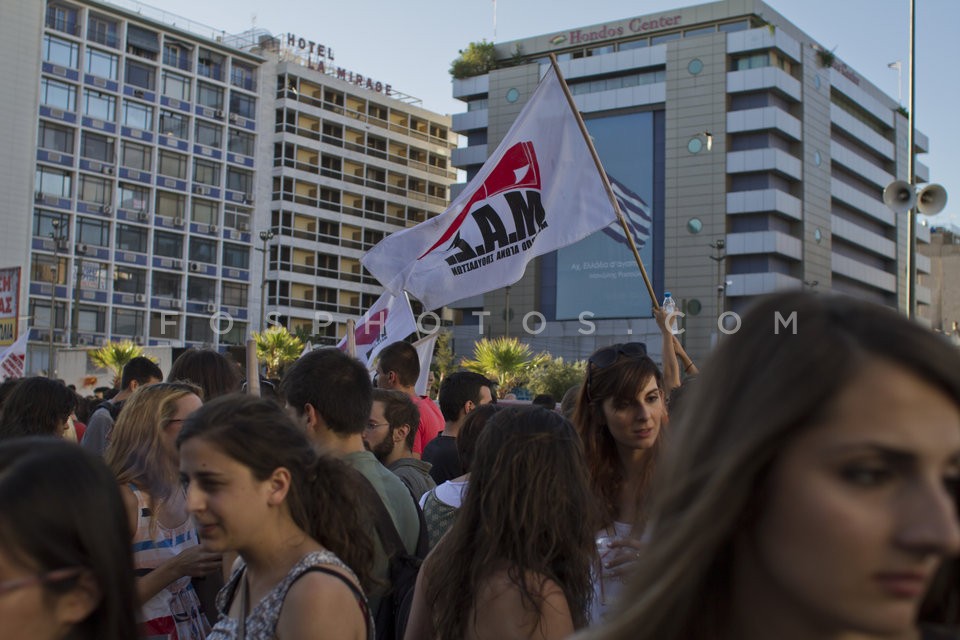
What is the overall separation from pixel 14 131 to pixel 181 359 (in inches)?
2456

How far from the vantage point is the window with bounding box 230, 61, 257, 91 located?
7419 centimetres

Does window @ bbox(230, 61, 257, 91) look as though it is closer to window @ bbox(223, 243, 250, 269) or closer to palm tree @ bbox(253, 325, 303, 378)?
window @ bbox(223, 243, 250, 269)

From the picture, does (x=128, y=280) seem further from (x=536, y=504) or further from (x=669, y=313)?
(x=536, y=504)

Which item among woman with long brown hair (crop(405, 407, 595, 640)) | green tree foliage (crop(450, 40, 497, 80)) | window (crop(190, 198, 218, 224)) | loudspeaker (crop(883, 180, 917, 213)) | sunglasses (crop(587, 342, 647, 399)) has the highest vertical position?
green tree foliage (crop(450, 40, 497, 80))

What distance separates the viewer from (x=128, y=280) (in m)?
68.1

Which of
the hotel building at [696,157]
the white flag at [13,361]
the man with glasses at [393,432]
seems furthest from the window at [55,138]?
the man with glasses at [393,432]

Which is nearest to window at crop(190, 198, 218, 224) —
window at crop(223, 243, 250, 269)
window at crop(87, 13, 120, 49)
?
window at crop(223, 243, 250, 269)

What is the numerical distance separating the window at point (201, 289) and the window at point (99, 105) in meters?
11.7

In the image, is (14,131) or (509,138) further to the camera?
→ (14,131)

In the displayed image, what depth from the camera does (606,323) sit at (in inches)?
2943

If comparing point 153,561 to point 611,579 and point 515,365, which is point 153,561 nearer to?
point 611,579

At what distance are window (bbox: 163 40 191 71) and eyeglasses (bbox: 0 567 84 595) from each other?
72.8 m

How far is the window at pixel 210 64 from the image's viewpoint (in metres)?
72.2

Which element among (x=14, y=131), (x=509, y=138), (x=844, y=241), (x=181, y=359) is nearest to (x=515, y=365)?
(x=509, y=138)
